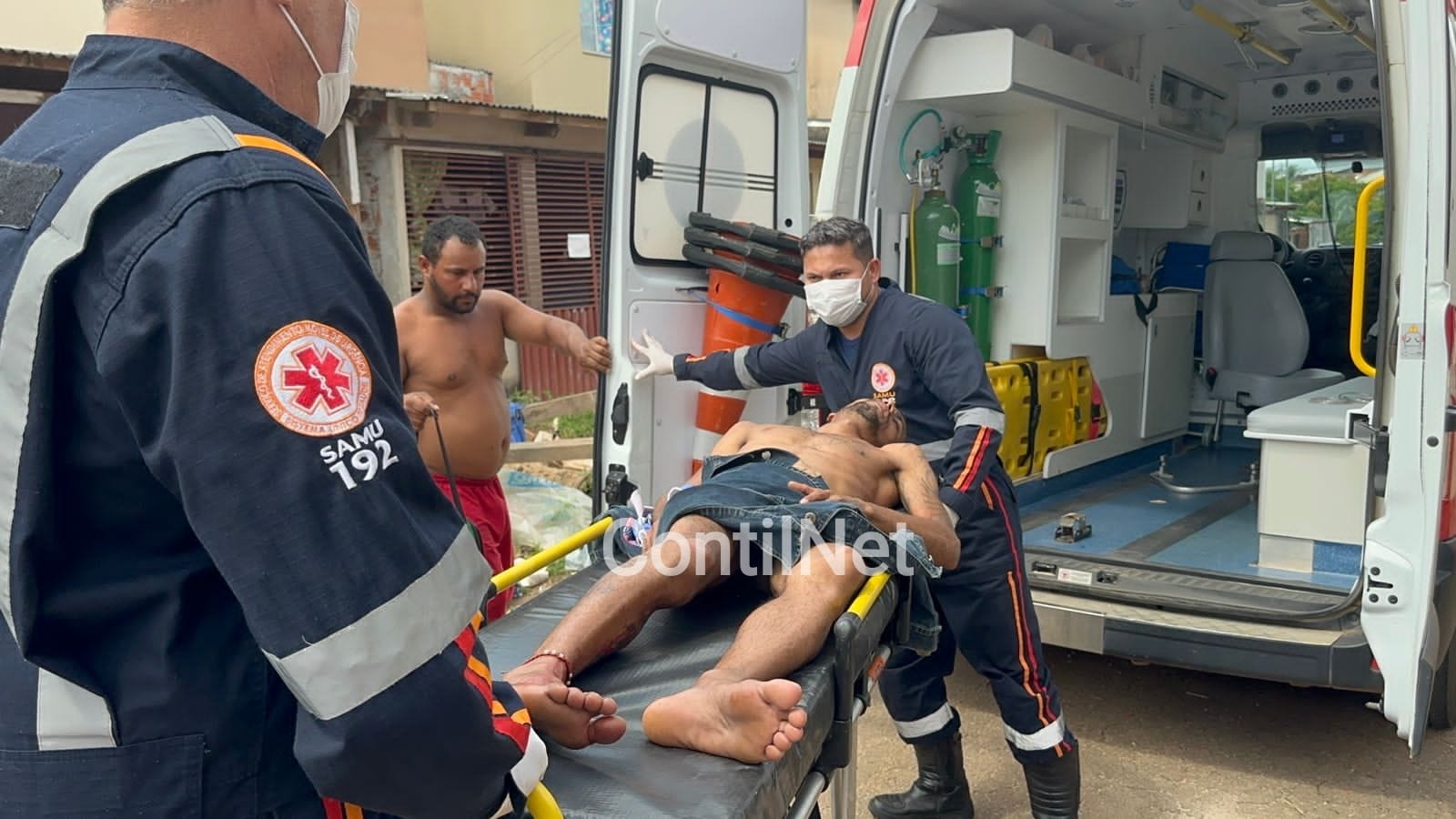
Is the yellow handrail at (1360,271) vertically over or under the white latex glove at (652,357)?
over

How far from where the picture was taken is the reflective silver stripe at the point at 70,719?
1.04 meters

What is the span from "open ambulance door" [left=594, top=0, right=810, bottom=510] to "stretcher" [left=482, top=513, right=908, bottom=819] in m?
0.73

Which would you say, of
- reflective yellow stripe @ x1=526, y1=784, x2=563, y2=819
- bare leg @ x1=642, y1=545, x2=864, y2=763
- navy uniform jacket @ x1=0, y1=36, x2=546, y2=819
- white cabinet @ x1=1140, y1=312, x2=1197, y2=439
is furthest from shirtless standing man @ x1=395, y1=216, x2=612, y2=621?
white cabinet @ x1=1140, y1=312, x2=1197, y2=439

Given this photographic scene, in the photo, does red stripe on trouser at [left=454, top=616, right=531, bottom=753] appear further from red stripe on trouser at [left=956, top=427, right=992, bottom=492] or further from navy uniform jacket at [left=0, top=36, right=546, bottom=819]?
red stripe on trouser at [left=956, top=427, right=992, bottom=492]

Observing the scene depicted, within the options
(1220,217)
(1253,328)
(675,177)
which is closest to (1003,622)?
(675,177)

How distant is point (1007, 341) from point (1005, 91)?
4.28 ft

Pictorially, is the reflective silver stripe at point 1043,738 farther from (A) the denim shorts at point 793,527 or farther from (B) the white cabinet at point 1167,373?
(B) the white cabinet at point 1167,373

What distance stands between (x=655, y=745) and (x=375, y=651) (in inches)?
46.6

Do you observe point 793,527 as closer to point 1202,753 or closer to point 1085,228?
point 1202,753

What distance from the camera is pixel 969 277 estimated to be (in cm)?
543

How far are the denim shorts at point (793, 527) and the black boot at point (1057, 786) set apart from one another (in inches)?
25.9

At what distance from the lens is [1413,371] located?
2844mm

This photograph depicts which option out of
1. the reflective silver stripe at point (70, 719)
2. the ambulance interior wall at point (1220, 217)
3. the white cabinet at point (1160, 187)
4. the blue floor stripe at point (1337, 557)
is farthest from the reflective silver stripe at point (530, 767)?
the ambulance interior wall at point (1220, 217)

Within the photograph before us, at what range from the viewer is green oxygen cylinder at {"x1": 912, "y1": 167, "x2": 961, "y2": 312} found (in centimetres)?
492
